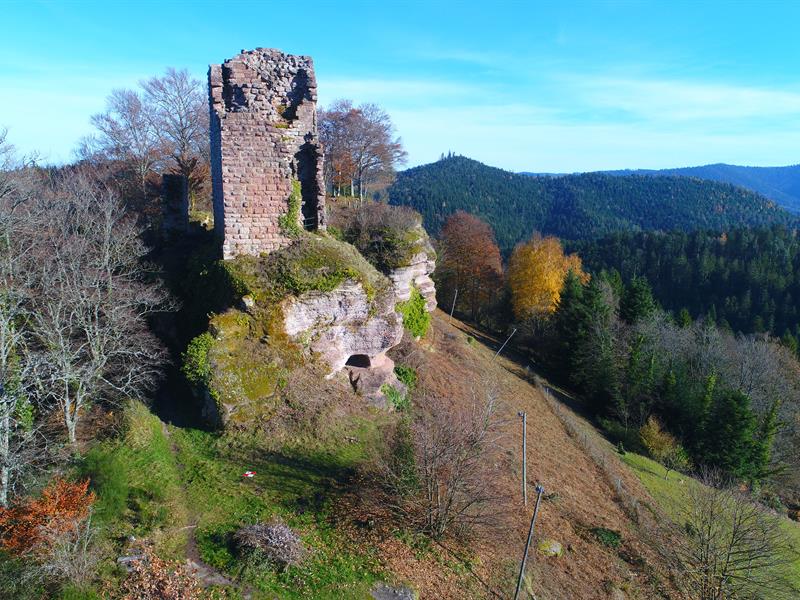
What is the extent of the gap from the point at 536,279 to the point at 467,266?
639 centimetres

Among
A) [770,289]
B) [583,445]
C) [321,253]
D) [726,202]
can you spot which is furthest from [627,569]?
[726,202]

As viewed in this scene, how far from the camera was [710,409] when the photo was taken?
30688 millimetres

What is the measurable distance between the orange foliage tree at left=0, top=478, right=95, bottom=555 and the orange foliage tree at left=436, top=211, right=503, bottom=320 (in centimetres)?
3702

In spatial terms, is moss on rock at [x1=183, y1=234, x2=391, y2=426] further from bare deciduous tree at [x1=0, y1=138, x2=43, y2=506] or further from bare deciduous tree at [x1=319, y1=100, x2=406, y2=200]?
bare deciduous tree at [x1=319, y1=100, x2=406, y2=200]

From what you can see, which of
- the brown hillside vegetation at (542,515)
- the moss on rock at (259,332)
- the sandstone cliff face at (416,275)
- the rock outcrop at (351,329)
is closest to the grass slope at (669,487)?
the brown hillside vegetation at (542,515)

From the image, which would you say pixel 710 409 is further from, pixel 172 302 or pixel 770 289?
pixel 770 289

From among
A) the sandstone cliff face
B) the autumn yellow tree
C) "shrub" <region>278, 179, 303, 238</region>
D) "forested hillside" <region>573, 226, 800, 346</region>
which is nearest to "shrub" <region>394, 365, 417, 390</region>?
the sandstone cliff face

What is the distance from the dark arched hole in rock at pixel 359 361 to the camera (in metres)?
18.3

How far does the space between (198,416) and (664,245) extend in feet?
338

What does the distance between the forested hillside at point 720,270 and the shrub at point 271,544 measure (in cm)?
6971

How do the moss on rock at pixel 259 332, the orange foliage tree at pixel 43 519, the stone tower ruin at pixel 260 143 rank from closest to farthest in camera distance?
the orange foliage tree at pixel 43 519
the moss on rock at pixel 259 332
the stone tower ruin at pixel 260 143

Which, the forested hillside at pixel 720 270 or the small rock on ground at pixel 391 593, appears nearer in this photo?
the small rock on ground at pixel 391 593

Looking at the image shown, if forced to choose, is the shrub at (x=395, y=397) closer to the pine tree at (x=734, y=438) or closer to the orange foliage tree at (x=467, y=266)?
the pine tree at (x=734, y=438)

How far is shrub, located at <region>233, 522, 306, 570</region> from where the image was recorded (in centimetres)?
1054
